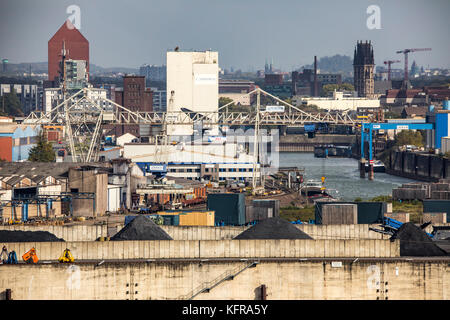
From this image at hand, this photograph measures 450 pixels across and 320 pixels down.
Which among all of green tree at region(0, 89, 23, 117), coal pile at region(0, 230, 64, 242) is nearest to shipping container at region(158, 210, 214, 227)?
coal pile at region(0, 230, 64, 242)

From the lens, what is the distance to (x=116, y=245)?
810 inches

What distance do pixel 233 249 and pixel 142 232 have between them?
2.45m

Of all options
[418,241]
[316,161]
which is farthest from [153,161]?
[418,241]

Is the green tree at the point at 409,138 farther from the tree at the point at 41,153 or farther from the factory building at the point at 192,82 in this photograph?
the tree at the point at 41,153

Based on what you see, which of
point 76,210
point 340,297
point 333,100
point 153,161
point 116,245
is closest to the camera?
point 340,297

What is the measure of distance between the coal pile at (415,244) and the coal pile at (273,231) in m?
2.00

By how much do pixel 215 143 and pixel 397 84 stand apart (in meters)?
108

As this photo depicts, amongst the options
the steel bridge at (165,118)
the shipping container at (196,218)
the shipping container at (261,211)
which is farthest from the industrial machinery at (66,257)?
the steel bridge at (165,118)

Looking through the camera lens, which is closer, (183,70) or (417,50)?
(183,70)

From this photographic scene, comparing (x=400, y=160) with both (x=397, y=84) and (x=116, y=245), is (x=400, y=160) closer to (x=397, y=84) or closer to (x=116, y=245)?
(x=116, y=245)

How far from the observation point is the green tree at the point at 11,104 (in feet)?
376

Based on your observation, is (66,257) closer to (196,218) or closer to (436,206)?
(196,218)

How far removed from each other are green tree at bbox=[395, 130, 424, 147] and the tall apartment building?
204ft

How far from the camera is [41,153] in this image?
5691cm
